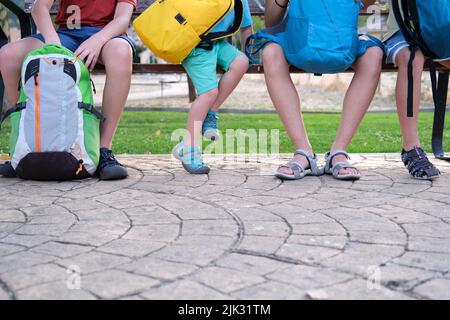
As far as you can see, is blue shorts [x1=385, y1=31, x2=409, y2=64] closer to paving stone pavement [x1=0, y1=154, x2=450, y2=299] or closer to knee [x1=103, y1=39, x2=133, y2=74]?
paving stone pavement [x1=0, y1=154, x2=450, y2=299]

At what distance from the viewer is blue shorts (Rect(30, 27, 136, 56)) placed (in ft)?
12.0

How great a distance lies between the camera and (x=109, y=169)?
3420mm

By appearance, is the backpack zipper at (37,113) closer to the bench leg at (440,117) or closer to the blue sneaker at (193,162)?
the blue sneaker at (193,162)

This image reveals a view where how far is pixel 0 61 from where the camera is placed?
11.7 feet

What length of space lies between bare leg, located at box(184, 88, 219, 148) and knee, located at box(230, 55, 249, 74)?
6.2 inches

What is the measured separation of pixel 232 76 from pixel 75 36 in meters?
0.87

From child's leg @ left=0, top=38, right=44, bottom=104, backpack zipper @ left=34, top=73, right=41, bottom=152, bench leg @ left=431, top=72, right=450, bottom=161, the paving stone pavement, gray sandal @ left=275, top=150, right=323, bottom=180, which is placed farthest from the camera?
bench leg @ left=431, top=72, right=450, bottom=161

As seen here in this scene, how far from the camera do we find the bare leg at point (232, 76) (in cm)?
371

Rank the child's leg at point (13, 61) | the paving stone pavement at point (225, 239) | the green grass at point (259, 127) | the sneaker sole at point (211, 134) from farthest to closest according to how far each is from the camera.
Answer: the green grass at point (259, 127) → the sneaker sole at point (211, 134) → the child's leg at point (13, 61) → the paving stone pavement at point (225, 239)

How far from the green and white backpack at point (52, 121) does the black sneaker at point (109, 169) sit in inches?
2.7

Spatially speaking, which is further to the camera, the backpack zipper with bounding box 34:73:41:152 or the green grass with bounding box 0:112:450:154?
the green grass with bounding box 0:112:450:154

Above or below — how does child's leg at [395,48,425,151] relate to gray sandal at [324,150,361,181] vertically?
above

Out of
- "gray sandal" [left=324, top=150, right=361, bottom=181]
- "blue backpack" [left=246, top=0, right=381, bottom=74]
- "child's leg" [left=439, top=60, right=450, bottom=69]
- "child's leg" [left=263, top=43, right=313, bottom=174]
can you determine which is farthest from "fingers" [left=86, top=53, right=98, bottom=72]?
"child's leg" [left=439, top=60, right=450, bottom=69]

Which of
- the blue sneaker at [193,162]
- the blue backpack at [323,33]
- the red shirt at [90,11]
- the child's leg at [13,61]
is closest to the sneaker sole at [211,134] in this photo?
the blue sneaker at [193,162]
